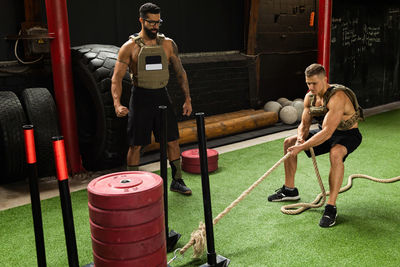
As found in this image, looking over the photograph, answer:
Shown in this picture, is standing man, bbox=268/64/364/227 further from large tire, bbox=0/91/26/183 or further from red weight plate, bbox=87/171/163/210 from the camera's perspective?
large tire, bbox=0/91/26/183

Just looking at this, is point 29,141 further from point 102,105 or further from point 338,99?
point 102,105

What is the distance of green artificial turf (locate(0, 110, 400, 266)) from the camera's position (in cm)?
254

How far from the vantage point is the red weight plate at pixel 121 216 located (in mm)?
1893

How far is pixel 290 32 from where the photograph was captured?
708cm

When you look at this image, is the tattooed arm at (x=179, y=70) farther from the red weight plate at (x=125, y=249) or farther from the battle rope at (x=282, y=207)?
the red weight plate at (x=125, y=249)

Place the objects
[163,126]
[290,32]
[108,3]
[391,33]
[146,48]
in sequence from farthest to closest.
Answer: [391,33]
[290,32]
[108,3]
[146,48]
[163,126]

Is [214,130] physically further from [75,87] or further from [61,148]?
[61,148]

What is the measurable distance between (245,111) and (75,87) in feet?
10.0

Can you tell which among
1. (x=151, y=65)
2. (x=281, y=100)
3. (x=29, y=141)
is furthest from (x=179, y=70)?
(x=281, y=100)

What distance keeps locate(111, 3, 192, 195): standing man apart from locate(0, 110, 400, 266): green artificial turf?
529mm

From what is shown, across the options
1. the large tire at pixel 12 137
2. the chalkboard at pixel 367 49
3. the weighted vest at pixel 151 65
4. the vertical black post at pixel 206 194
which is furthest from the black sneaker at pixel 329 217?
the chalkboard at pixel 367 49

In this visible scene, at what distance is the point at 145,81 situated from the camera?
3494 mm

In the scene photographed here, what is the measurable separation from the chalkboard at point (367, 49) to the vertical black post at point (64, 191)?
603cm

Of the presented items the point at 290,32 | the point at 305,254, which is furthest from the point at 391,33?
the point at 305,254
